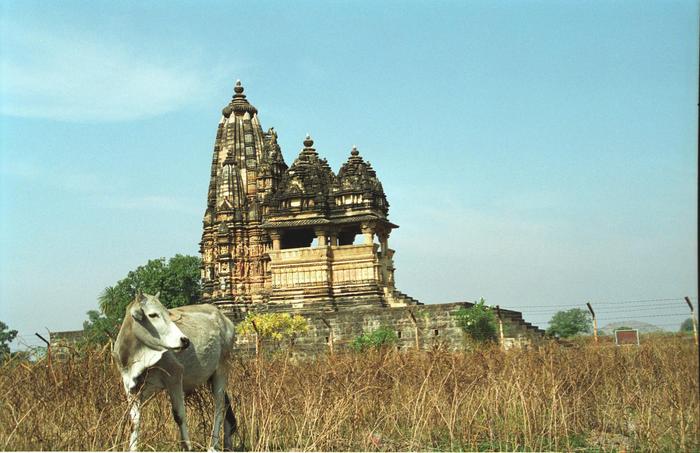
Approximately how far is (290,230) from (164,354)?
28.0 meters

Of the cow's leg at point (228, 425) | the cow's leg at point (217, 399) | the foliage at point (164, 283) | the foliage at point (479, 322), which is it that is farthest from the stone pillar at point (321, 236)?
the cow's leg at point (217, 399)

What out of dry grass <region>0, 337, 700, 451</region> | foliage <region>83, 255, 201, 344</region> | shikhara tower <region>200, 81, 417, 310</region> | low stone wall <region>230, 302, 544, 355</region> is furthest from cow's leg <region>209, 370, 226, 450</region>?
foliage <region>83, 255, 201, 344</region>

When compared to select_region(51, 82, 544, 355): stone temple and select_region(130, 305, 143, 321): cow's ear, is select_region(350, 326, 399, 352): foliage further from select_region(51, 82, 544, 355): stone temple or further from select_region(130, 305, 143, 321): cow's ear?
select_region(130, 305, 143, 321): cow's ear

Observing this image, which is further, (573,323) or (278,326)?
(573,323)

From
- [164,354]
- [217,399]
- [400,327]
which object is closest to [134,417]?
[164,354]

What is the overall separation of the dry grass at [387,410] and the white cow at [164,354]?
1.13ft

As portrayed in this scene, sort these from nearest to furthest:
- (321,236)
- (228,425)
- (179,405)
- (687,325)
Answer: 1. (687,325)
2. (179,405)
3. (228,425)
4. (321,236)

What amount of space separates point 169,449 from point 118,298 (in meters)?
41.7

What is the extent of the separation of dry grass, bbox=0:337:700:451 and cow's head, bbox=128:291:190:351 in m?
0.78

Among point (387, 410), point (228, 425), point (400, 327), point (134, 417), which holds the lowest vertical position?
point (387, 410)

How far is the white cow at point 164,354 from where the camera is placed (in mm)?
6066

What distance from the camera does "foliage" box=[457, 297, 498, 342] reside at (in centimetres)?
2541

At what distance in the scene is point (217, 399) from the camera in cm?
689

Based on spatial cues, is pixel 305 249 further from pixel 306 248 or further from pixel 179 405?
pixel 179 405
